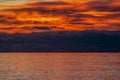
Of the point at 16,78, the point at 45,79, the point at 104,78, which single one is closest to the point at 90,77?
the point at 104,78

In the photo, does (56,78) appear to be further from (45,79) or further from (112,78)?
(112,78)

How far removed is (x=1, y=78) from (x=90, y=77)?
22660mm

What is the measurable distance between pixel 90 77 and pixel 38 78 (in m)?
13.4

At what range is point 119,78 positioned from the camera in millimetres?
101875

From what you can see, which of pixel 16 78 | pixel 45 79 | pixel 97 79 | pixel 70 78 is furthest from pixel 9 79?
pixel 97 79

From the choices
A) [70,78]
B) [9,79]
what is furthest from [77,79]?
[9,79]

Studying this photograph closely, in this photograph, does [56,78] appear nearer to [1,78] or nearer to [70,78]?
[70,78]

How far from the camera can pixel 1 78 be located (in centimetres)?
10175

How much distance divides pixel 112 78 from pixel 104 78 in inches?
80.4

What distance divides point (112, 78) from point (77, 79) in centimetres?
968

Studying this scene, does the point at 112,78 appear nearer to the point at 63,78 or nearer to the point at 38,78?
the point at 63,78

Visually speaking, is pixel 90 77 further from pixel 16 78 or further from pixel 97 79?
pixel 16 78

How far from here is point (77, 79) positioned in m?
98.9

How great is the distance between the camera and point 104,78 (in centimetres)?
10231
